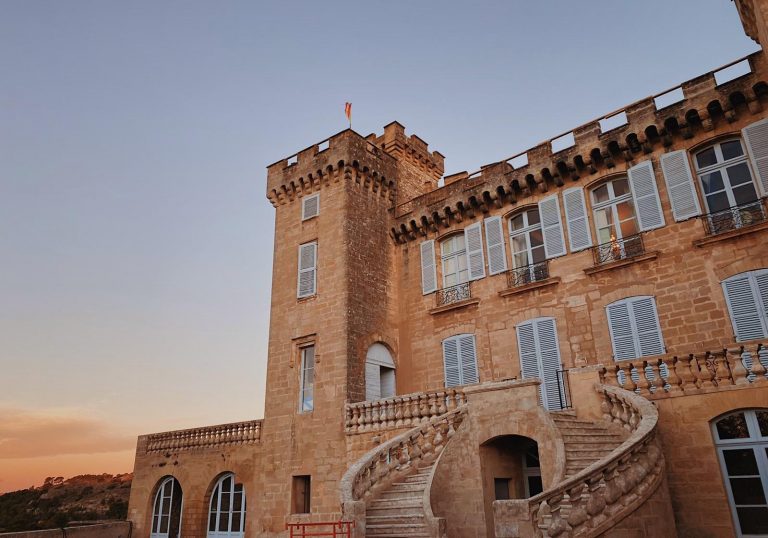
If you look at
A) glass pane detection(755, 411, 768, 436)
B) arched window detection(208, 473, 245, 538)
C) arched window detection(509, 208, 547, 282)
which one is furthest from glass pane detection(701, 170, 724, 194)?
arched window detection(208, 473, 245, 538)

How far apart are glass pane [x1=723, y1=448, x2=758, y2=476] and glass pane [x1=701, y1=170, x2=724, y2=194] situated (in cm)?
613

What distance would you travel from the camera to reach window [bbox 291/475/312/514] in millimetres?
14735

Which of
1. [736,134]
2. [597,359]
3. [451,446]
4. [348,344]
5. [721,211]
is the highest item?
[736,134]

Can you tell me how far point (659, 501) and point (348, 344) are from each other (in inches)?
346

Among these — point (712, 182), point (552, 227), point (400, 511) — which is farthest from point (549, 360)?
point (400, 511)

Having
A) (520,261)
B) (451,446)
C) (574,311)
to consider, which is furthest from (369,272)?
(451,446)

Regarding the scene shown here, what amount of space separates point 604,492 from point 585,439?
2037 mm

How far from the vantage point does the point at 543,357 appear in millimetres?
13867

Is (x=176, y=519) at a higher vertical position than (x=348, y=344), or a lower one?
lower

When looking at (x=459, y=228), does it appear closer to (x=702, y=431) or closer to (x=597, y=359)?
(x=597, y=359)

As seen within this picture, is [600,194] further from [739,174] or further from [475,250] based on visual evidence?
[475,250]

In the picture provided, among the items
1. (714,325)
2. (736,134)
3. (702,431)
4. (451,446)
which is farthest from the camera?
(736,134)

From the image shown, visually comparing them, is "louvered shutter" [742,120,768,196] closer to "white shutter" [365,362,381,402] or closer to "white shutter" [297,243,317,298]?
"white shutter" [365,362,381,402]

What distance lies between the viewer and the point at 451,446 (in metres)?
10.2
